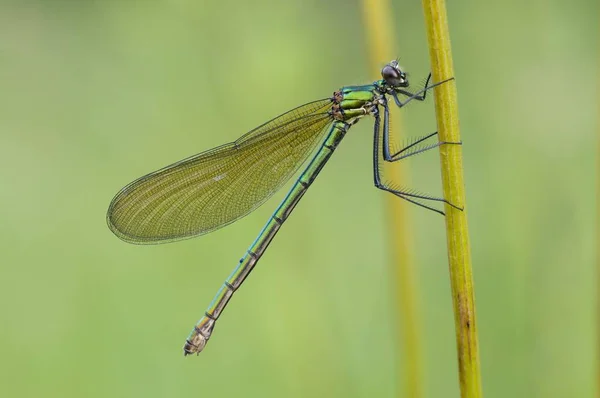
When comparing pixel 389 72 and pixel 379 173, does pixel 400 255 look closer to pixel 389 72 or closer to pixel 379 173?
pixel 379 173

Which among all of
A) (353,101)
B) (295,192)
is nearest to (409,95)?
(353,101)

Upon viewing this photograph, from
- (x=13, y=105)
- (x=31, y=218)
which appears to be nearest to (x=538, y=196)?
(x=31, y=218)

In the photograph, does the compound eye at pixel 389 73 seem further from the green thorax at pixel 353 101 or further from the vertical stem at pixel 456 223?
the vertical stem at pixel 456 223

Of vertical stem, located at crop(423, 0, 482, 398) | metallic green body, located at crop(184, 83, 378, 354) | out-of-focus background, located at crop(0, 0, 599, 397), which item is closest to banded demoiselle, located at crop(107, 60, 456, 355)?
metallic green body, located at crop(184, 83, 378, 354)

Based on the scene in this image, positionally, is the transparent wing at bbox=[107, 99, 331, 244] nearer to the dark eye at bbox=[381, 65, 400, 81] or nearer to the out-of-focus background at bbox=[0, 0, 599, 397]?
the out-of-focus background at bbox=[0, 0, 599, 397]

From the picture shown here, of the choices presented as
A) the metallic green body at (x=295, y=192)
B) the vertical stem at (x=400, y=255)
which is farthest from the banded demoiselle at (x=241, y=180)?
the vertical stem at (x=400, y=255)
